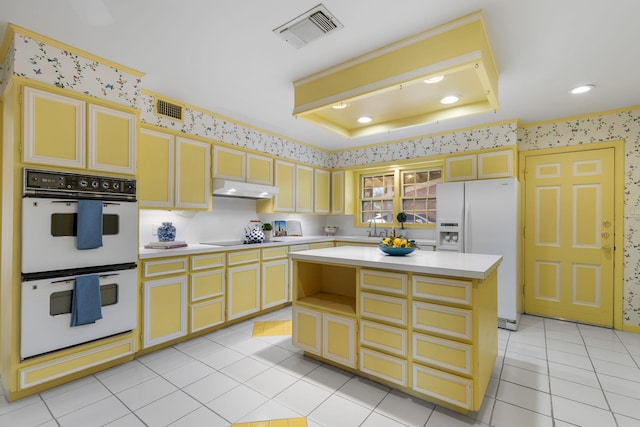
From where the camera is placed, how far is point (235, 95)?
3.18 meters

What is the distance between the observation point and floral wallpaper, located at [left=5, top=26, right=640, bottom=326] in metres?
2.28

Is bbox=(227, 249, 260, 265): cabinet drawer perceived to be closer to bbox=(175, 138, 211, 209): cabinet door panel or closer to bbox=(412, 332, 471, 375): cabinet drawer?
bbox=(175, 138, 211, 209): cabinet door panel

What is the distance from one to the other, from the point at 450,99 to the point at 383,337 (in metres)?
1.99

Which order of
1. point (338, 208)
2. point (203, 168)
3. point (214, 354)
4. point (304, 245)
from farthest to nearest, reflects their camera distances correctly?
point (338, 208), point (304, 245), point (203, 168), point (214, 354)

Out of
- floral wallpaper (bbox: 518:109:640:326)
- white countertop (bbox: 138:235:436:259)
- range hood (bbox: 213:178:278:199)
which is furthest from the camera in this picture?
range hood (bbox: 213:178:278:199)

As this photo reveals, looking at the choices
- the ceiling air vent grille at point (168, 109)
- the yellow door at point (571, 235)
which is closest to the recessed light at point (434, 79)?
the ceiling air vent grille at point (168, 109)

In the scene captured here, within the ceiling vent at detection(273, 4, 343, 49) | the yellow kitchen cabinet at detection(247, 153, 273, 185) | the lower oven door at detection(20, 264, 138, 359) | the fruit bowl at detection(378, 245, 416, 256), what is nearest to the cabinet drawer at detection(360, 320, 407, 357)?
the fruit bowl at detection(378, 245, 416, 256)

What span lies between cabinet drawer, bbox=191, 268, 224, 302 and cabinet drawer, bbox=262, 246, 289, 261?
2.21ft

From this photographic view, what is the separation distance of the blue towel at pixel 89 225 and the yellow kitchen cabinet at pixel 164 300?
1.66 ft

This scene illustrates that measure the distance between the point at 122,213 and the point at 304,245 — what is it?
2.49 m

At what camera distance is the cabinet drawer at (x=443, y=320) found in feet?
6.29

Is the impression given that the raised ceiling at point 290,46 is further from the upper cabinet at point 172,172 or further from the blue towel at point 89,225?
the blue towel at point 89,225

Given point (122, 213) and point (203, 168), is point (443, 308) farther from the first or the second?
point (203, 168)

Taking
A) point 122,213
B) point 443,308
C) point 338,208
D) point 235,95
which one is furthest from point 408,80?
point 338,208
